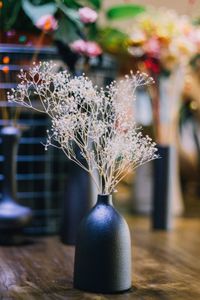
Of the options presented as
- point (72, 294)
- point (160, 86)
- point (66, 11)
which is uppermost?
point (66, 11)

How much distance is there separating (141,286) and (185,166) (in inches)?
57.8

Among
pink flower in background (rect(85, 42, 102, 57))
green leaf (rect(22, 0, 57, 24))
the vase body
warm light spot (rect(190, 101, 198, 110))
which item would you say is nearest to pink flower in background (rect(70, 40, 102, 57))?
pink flower in background (rect(85, 42, 102, 57))

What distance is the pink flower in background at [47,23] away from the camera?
2033mm

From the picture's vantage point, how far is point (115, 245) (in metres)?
1.46

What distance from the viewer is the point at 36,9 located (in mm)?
2201

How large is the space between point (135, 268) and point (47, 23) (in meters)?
0.80

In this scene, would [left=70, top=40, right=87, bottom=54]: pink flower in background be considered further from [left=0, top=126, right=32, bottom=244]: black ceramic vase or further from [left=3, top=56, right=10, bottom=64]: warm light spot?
[left=0, top=126, right=32, bottom=244]: black ceramic vase

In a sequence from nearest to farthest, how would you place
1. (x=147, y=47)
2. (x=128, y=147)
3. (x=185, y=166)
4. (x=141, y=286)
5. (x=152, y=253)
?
1. (x=128, y=147)
2. (x=141, y=286)
3. (x=152, y=253)
4. (x=147, y=47)
5. (x=185, y=166)

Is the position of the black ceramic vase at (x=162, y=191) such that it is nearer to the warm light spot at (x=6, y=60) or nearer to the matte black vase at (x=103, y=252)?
the warm light spot at (x=6, y=60)

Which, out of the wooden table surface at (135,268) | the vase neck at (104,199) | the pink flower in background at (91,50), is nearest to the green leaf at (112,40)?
the pink flower in background at (91,50)

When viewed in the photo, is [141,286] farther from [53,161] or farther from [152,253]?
[53,161]

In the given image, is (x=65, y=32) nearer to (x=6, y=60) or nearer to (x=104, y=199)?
(x=6, y=60)

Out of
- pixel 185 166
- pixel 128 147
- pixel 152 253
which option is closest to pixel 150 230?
pixel 152 253

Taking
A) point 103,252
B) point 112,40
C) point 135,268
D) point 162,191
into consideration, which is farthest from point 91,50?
point 103,252
